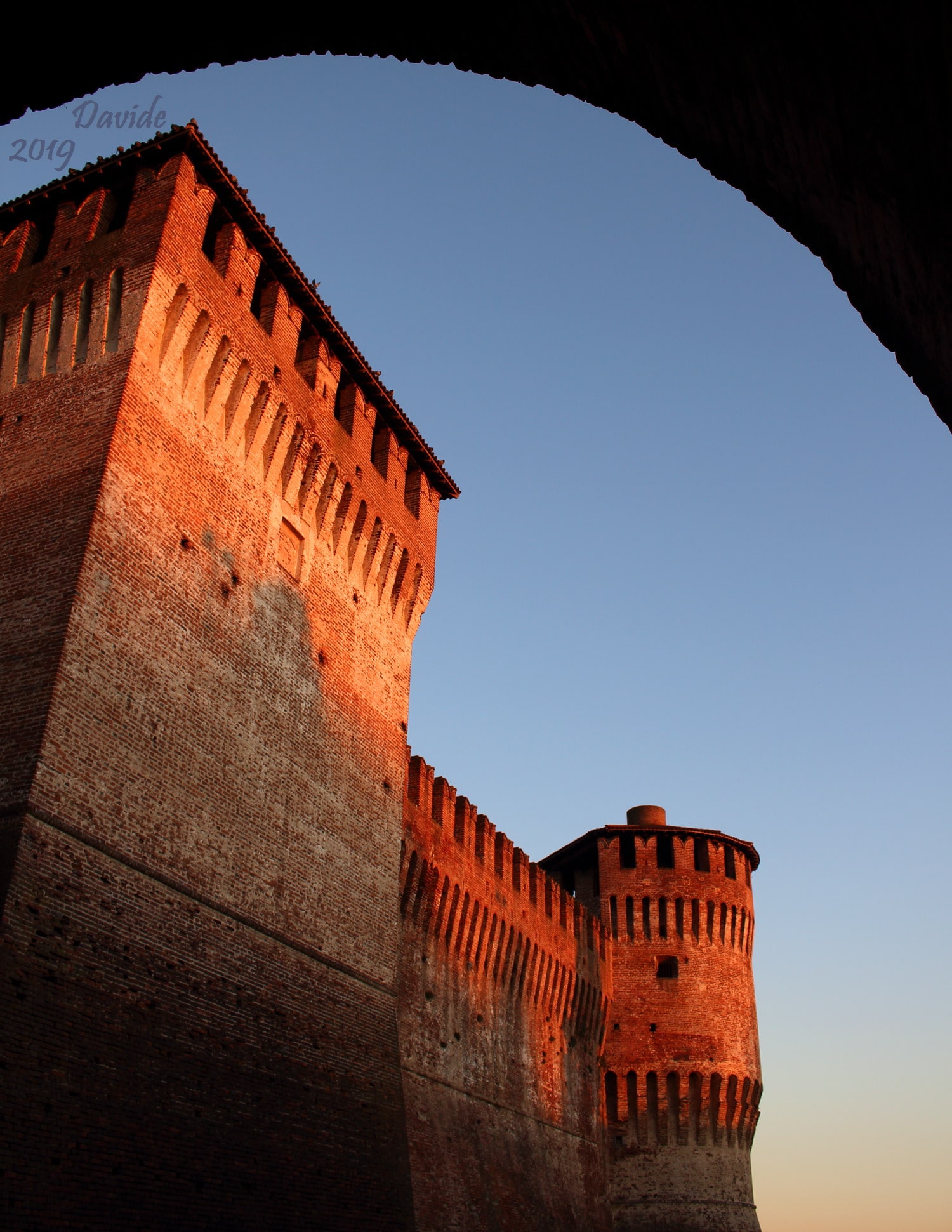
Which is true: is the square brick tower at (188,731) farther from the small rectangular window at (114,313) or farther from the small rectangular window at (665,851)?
the small rectangular window at (665,851)

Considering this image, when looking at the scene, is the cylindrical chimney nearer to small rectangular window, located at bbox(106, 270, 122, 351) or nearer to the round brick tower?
the round brick tower

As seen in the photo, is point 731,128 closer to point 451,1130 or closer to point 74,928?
point 74,928

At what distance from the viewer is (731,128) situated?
368 centimetres

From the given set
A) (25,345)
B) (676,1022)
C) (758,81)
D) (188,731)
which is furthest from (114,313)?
(676,1022)

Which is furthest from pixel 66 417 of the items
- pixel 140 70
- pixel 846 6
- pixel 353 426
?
pixel 846 6

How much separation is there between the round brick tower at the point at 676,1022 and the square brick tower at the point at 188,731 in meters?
12.7

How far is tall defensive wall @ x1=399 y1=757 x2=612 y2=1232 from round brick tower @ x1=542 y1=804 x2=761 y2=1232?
923 mm

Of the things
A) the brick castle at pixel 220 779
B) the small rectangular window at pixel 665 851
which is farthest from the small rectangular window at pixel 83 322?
the small rectangular window at pixel 665 851

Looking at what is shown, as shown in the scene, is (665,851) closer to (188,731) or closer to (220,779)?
(220,779)

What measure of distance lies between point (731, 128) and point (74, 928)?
307 inches

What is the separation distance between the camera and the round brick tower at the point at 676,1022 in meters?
23.3

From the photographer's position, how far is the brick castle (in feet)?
28.7

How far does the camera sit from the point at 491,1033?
18.5 metres

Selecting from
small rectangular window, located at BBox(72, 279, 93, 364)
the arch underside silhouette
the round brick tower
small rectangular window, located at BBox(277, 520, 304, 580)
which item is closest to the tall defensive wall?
the round brick tower
